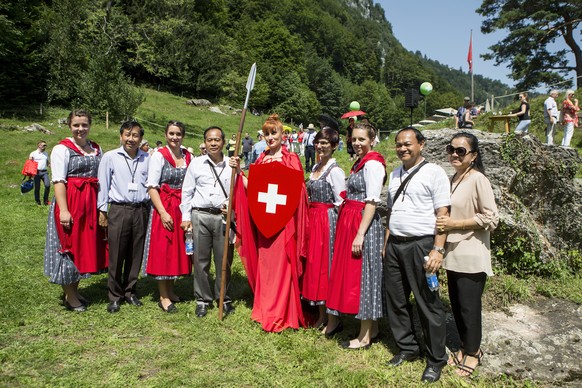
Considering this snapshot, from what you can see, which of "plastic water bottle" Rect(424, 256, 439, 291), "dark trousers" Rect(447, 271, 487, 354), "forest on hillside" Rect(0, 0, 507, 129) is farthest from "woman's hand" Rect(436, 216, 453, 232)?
"forest on hillside" Rect(0, 0, 507, 129)

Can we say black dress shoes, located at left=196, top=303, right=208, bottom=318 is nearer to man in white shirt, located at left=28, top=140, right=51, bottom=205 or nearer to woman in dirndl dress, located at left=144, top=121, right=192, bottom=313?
woman in dirndl dress, located at left=144, top=121, right=192, bottom=313

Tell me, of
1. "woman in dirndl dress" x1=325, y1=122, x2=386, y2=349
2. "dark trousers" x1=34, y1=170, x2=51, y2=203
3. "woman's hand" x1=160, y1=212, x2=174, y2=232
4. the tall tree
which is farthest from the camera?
the tall tree

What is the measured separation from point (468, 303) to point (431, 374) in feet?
1.98

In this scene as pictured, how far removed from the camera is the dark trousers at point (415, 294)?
9.96 feet

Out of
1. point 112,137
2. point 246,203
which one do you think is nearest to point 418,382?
point 246,203

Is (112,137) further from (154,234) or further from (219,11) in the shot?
(219,11)

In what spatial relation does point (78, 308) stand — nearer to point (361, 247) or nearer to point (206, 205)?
point (206, 205)

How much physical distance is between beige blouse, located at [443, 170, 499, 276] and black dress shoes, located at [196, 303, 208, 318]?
2502 mm

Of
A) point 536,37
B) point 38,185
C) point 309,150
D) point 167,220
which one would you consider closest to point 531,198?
point 167,220

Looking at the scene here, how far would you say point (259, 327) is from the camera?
3951mm

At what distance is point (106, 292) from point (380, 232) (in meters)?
3.42

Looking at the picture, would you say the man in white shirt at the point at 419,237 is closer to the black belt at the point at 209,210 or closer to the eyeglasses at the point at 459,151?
the eyeglasses at the point at 459,151

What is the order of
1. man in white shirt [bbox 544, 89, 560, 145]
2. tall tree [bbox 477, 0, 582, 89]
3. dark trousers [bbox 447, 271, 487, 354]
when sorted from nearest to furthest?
dark trousers [bbox 447, 271, 487, 354] < man in white shirt [bbox 544, 89, 560, 145] < tall tree [bbox 477, 0, 582, 89]

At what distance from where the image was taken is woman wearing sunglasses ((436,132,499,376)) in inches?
116
